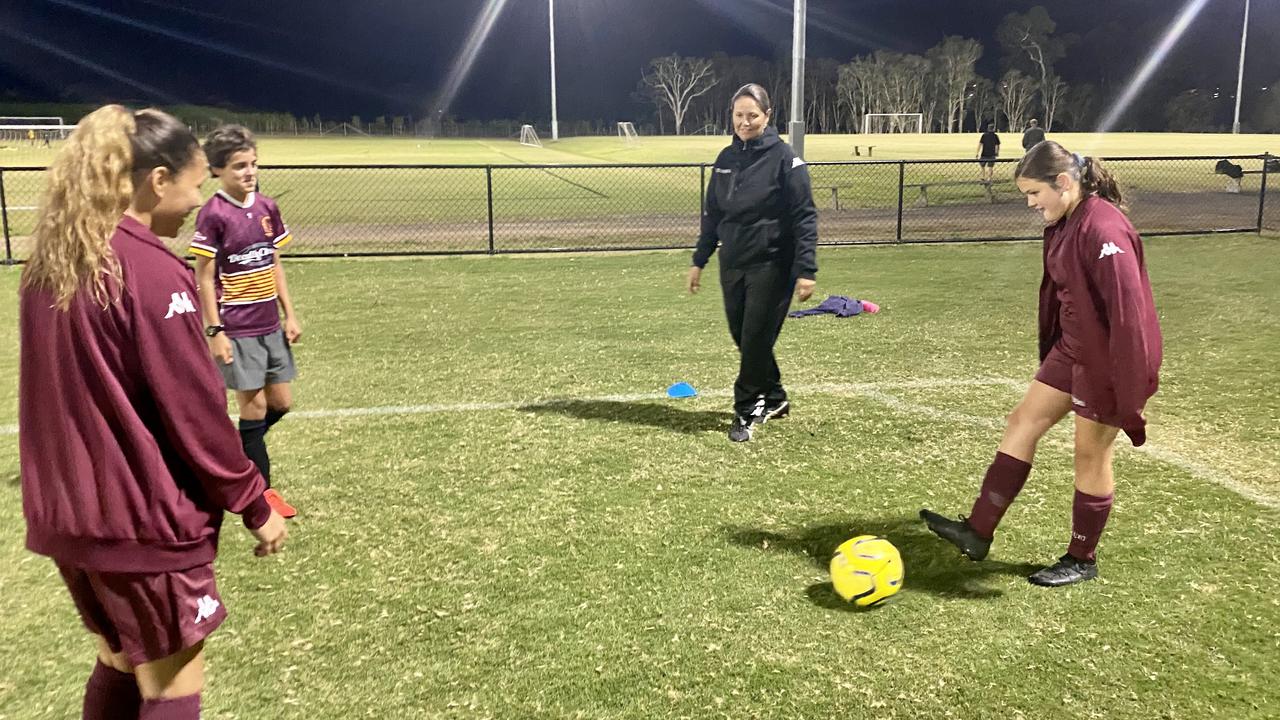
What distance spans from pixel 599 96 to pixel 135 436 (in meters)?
138

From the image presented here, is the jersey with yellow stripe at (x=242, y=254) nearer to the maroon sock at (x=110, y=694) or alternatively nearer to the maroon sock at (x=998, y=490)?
the maroon sock at (x=110, y=694)

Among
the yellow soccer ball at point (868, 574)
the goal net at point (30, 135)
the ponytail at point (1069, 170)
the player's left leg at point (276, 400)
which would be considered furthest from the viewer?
the goal net at point (30, 135)

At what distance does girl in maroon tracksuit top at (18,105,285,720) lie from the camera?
1971 millimetres

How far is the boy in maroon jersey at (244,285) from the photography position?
4500 millimetres

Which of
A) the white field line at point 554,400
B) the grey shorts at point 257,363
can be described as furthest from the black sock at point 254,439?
the white field line at point 554,400

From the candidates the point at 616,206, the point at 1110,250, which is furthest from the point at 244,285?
the point at 616,206

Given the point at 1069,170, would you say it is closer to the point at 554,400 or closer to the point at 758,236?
the point at 758,236

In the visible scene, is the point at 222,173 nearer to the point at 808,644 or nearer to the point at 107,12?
the point at 808,644

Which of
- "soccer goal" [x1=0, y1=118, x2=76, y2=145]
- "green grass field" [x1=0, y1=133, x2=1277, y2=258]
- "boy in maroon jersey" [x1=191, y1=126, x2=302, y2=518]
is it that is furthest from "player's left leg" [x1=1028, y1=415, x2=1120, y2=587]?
"soccer goal" [x1=0, y1=118, x2=76, y2=145]

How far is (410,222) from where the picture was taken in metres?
20.6

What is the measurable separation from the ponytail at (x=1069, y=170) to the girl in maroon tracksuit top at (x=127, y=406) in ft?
9.91

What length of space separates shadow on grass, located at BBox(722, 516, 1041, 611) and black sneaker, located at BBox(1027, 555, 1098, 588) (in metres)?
0.12

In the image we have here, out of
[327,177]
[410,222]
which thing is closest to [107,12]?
[327,177]

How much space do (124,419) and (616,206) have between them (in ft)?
76.3
